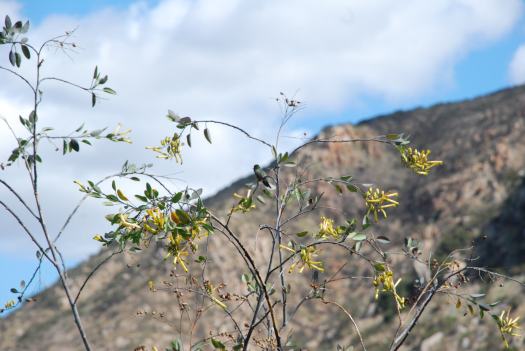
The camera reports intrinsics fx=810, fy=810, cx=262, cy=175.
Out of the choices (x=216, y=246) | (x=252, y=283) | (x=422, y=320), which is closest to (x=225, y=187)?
(x=216, y=246)

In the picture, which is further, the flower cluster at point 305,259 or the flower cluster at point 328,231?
the flower cluster at point 328,231

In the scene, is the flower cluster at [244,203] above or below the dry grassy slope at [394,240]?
below

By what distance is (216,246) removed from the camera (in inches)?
2301

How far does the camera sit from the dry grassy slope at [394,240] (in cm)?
4753

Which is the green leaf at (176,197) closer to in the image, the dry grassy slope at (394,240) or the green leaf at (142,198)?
the green leaf at (142,198)

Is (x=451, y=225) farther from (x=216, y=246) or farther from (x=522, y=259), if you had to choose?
(x=216, y=246)

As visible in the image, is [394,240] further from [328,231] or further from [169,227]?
[169,227]

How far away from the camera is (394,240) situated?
5956cm

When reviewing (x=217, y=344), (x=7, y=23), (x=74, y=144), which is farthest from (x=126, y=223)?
(x=7, y=23)

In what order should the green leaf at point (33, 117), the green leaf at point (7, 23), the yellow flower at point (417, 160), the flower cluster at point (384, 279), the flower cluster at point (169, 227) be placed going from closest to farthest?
the flower cluster at point (169, 227), the flower cluster at point (384, 279), the yellow flower at point (417, 160), the green leaf at point (7, 23), the green leaf at point (33, 117)

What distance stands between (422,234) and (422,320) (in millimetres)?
13594

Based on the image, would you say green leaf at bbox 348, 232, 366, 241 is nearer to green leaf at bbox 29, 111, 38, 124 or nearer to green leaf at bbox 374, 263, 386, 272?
green leaf at bbox 374, 263, 386, 272

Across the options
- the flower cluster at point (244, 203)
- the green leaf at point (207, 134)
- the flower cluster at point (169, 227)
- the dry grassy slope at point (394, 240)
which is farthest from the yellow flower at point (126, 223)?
the dry grassy slope at point (394, 240)

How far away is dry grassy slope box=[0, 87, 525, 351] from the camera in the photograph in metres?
47.5
